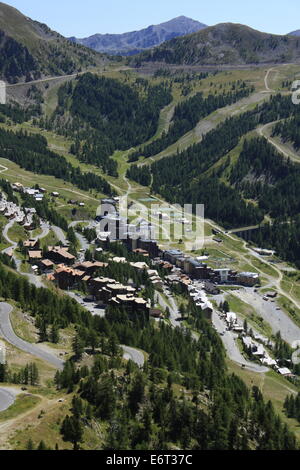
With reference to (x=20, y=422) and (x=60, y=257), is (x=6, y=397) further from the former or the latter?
(x=60, y=257)

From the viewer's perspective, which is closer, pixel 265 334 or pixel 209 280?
pixel 265 334

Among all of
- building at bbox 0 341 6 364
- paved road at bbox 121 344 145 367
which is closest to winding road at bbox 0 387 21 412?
building at bbox 0 341 6 364

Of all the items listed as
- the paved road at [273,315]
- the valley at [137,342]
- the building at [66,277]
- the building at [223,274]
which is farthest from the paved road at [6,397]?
the building at [223,274]

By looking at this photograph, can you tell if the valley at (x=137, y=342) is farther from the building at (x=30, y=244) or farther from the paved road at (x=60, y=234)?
the paved road at (x=60, y=234)
